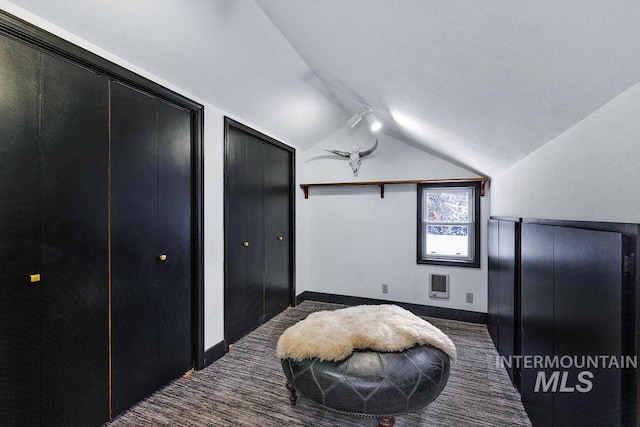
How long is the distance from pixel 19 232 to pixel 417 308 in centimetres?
394

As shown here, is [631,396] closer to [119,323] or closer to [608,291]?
[608,291]

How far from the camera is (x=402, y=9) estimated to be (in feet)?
3.41

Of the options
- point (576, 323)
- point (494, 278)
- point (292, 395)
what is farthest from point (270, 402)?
point (494, 278)

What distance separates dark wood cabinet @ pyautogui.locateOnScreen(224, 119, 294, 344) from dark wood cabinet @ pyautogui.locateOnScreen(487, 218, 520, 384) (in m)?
2.50

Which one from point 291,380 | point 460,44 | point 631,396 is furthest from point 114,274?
point 631,396

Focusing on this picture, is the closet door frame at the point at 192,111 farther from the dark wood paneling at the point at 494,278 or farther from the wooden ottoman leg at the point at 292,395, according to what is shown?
the dark wood paneling at the point at 494,278

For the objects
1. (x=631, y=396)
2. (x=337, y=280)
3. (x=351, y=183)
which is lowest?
A: (x=337, y=280)

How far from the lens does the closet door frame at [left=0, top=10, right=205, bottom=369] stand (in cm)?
150

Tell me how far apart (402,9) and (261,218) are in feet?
9.09

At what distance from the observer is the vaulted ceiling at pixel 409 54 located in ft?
2.57

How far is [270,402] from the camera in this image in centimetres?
206

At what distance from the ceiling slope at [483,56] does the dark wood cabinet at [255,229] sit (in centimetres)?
140

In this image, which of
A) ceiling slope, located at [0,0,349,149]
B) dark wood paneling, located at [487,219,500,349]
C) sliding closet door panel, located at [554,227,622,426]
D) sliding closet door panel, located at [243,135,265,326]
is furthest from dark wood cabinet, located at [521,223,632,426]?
sliding closet door panel, located at [243,135,265,326]

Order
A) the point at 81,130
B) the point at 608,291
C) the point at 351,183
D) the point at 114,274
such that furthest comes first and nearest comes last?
1. the point at 351,183
2. the point at 114,274
3. the point at 81,130
4. the point at 608,291
